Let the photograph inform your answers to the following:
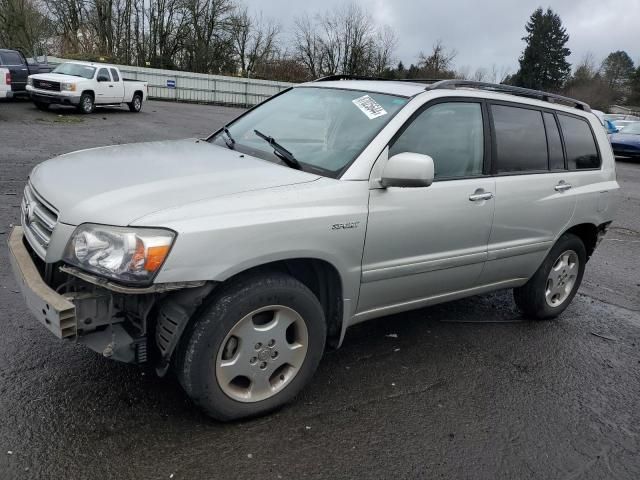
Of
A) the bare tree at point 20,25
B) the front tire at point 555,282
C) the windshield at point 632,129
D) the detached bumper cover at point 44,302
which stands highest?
the bare tree at point 20,25

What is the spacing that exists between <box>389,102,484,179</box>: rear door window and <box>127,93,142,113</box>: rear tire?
20293 mm

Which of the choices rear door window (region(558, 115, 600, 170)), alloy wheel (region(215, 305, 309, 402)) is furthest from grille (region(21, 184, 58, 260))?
rear door window (region(558, 115, 600, 170))

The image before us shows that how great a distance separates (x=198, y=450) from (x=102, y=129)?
1515 cm

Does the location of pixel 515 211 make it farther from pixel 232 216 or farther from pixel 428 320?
pixel 232 216

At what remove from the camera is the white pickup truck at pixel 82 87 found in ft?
60.6

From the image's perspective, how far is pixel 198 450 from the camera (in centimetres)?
273

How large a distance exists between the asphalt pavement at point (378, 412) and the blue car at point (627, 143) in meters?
18.0

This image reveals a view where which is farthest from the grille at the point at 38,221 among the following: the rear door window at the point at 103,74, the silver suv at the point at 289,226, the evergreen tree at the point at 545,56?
the evergreen tree at the point at 545,56

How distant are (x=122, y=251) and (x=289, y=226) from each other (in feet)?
2.62

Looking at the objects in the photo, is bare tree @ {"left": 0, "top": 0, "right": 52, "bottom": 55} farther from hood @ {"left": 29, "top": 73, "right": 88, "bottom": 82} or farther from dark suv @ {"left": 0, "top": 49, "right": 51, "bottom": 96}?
hood @ {"left": 29, "top": 73, "right": 88, "bottom": 82}

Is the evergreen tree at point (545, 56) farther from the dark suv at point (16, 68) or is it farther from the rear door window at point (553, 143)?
the rear door window at point (553, 143)

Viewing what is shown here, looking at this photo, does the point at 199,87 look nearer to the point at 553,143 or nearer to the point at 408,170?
the point at 553,143

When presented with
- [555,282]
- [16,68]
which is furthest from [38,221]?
[16,68]

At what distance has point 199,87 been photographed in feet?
113
